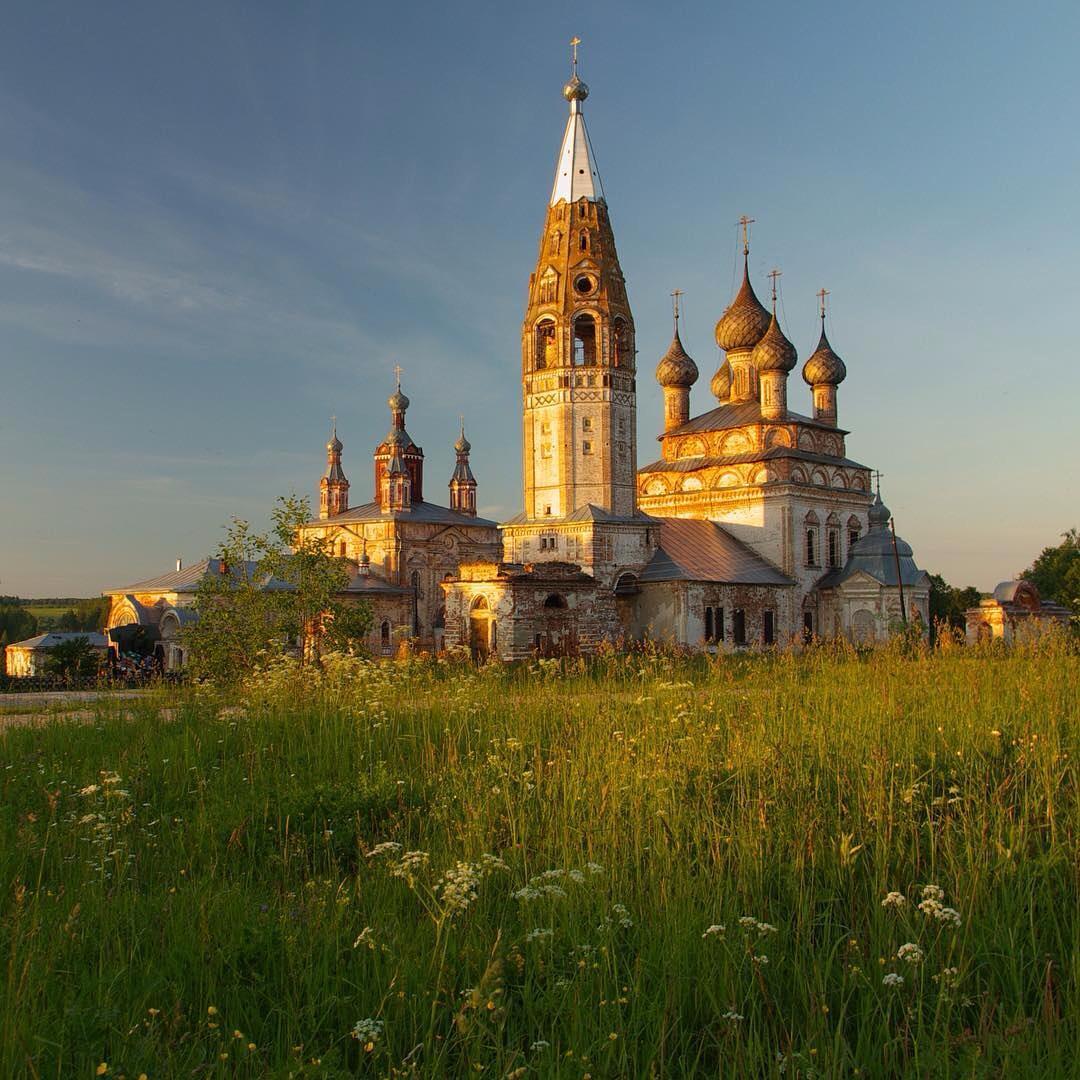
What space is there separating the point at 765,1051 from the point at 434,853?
2.08 m

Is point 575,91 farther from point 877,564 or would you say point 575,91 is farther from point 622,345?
point 877,564

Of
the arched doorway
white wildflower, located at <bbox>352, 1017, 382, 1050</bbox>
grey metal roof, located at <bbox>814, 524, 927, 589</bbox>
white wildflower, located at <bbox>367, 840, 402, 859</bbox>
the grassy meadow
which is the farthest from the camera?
grey metal roof, located at <bbox>814, 524, 927, 589</bbox>

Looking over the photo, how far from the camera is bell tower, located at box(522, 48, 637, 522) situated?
96.6 ft

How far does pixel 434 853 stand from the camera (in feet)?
15.9

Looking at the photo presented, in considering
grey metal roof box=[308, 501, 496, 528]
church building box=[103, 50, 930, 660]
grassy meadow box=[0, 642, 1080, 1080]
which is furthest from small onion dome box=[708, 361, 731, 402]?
grassy meadow box=[0, 642, 1080, 1080]

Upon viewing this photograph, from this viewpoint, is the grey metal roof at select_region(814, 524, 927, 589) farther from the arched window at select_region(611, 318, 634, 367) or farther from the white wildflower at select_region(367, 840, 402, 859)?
the white wildflower at select_region(367, 840, 402, 859)

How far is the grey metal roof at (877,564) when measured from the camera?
36594 millimetres

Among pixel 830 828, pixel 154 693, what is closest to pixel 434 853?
pixel 830 828

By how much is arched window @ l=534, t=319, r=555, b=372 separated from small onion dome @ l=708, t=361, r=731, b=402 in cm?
1641

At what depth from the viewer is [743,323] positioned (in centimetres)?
4153

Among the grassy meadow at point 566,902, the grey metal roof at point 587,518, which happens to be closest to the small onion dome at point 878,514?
→ the grey metal roof at point 587,518

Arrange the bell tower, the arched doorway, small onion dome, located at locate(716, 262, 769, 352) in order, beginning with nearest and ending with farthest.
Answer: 1. the arched doorway
2. the bell tower
3. small onion dome, located at locate(716, 262, 769, 352)

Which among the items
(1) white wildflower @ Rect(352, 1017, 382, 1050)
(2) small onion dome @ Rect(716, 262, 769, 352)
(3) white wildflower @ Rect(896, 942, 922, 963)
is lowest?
(1) white wildflower @ Rect(352, 1017, 382, 1050)

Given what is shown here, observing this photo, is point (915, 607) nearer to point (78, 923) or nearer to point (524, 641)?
point (524, 641)
